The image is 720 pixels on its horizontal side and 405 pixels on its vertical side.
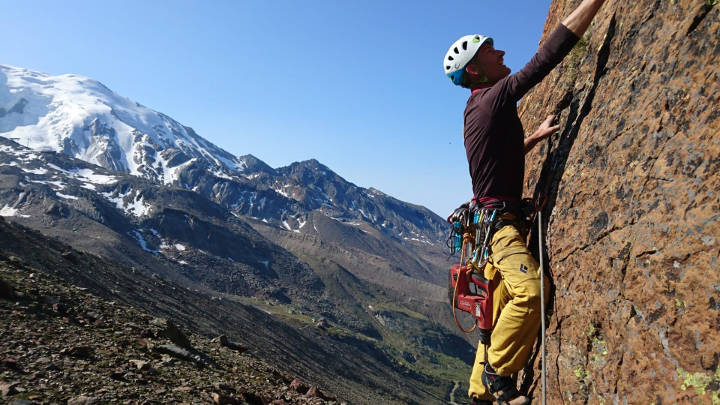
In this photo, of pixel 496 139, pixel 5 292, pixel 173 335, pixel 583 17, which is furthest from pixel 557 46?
pixel 5 292

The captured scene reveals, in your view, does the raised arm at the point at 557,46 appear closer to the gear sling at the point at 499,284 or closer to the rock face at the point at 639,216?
the rock face at the point at 639,216

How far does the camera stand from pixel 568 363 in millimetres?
5430

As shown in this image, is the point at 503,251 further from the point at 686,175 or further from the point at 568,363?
the point at 686,175

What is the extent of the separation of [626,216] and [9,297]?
15.4 metres

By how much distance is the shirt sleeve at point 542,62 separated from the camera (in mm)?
5262

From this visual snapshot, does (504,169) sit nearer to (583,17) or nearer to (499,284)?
(499,284)

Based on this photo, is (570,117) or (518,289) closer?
(518,289)

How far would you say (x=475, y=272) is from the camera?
6402mm

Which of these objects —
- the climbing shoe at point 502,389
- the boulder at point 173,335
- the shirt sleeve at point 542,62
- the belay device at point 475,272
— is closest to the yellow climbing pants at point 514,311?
the climbing shoe at point 502,389

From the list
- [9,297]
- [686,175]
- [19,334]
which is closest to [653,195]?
[686,175]

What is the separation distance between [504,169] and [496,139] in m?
0.46

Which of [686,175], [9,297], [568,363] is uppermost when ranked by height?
[686,175]

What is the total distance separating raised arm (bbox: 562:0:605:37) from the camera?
17.0 ft

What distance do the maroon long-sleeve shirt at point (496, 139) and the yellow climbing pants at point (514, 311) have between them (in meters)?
0.80
